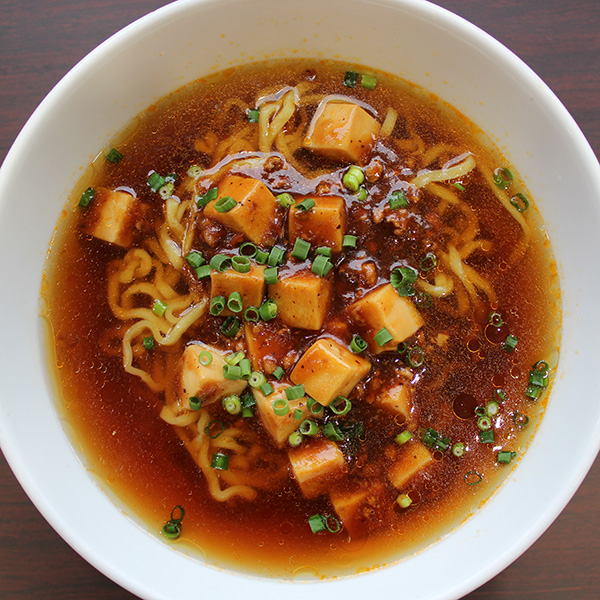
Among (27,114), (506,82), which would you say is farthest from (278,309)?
(27,114)

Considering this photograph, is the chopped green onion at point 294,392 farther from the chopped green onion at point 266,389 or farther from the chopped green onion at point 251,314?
the chopped green onion at point 251,314

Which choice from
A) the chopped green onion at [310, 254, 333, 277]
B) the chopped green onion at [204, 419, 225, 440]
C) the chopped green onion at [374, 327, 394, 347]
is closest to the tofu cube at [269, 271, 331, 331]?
the chopped green onion at [310, 254, 333, 277]

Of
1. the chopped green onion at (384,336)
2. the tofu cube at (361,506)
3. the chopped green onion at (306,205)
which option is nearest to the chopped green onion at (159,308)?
the chopped green onion at (306,205)

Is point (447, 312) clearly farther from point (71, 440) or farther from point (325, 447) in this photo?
point (71, 440)

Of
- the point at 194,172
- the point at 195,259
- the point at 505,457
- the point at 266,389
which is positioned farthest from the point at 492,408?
the point at 194,172

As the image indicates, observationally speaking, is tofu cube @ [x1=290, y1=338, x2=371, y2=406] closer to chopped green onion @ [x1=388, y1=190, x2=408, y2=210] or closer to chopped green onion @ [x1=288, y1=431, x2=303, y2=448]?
chopped green onion @ [x1=288, y1=431, x2=303, y2=448]

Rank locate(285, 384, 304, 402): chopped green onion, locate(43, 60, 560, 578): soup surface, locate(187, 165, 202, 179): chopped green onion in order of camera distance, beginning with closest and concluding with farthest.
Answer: locate(285, 384, 304, 402): chopped green onion < locate(43, 60, 560, 578): soup surface < locate(187, 165, 202, 179): chopped green onion
